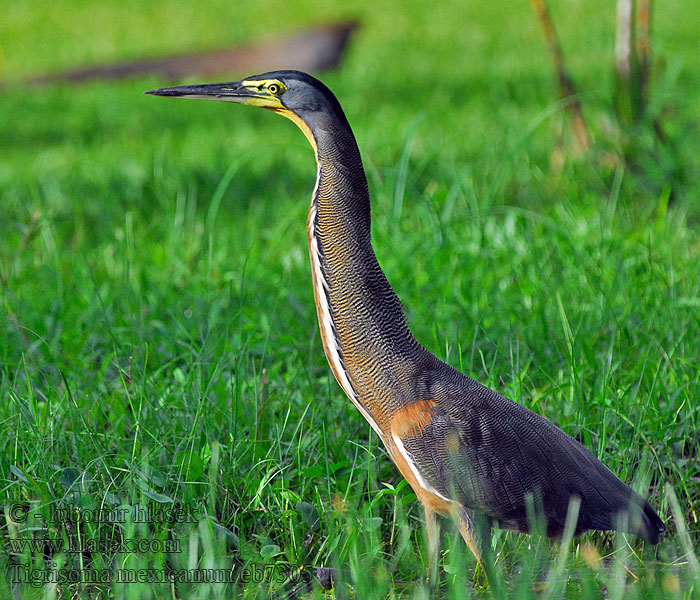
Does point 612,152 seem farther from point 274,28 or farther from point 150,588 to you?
point 274,28

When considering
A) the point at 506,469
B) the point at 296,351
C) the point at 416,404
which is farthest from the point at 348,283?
the point at 296,351

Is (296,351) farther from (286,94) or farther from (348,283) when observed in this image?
(286,94)

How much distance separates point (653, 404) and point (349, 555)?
128cm

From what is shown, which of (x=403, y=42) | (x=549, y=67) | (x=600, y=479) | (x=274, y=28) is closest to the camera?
(x=600, y=479)

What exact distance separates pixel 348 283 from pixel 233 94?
64 cm

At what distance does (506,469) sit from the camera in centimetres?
246

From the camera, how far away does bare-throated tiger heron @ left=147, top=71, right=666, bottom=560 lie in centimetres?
244

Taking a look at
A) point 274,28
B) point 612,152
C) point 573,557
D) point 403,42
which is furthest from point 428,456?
point 274,28

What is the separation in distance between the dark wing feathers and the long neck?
14 cm

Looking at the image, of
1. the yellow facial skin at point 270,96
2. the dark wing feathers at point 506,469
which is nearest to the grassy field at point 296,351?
the dark wing feathers at point 506,469

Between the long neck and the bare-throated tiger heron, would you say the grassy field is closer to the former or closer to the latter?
the bare-throated tiger heron

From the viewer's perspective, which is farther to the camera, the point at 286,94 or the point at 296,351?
the point at 296,351

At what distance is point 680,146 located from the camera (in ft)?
18.6

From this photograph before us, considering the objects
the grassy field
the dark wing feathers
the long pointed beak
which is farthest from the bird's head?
the grassy field
